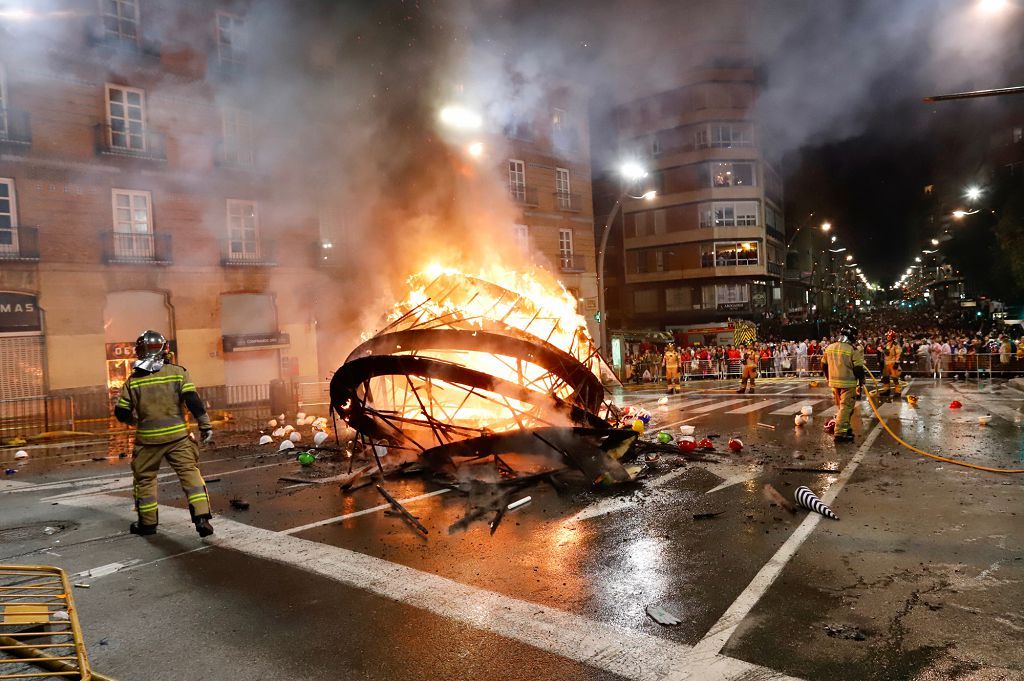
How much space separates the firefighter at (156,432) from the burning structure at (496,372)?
1.69 m

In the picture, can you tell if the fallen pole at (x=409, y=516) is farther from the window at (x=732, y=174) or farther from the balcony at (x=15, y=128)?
the window at (x=732, y=174)

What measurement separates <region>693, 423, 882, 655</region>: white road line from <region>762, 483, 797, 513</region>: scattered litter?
18cm

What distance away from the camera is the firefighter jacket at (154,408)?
5961mm

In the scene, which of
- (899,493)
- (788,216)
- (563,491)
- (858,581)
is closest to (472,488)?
(563,491)

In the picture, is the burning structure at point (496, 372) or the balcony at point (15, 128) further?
the balcony at point (15, 128)

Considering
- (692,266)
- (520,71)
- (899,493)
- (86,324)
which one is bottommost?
(899,493)

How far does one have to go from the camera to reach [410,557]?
5.10m

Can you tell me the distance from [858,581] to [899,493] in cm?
289

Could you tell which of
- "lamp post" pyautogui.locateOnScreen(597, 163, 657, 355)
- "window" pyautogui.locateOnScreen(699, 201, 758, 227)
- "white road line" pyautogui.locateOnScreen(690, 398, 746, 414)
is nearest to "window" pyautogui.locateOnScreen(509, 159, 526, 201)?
"lamp post" pyautogui.locateOnScreen(597, 163, 657, 355)

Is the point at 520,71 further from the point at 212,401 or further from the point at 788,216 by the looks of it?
the point at 788,216

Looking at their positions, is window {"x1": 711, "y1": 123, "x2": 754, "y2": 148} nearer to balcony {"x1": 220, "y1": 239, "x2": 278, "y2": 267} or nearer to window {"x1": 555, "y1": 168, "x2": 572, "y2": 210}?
window {"x1": 555, "y1": 168, "x2": 572, "y2": 210}

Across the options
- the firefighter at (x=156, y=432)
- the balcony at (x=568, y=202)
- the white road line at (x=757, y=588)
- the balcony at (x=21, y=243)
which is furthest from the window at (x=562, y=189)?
the firefighter at (x=156, y=432)

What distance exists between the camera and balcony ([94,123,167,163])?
727 inches

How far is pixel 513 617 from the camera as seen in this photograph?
12.8ft
